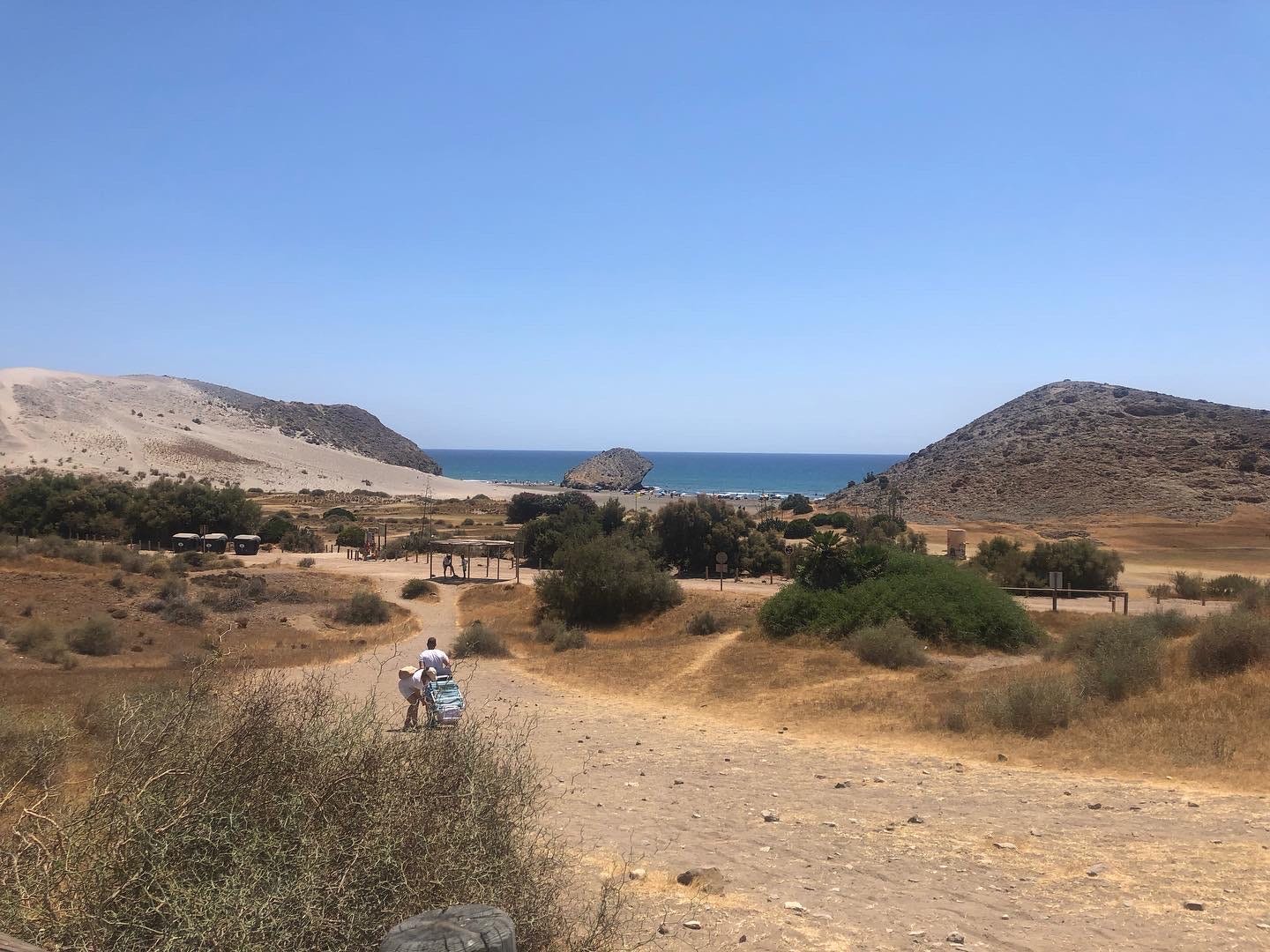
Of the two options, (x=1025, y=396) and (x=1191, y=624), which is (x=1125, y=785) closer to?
(x=1191, y=624)

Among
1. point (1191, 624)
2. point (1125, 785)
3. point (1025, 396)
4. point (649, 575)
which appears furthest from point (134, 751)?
point (1025, 396)

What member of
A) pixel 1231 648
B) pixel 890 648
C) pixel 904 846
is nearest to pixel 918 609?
pixel 890 648

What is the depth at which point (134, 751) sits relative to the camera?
14.7 feet

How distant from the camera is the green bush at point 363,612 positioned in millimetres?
31297

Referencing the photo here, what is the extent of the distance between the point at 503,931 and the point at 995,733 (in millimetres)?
12367

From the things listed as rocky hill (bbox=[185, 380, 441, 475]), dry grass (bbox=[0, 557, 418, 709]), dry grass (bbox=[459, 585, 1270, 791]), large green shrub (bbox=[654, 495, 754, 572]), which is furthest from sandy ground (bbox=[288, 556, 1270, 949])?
rocky hill (bbox=[185, 380, 441, 475])

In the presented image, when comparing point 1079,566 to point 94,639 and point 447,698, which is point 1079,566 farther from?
point 94,639

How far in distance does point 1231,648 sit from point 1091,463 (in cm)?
5965

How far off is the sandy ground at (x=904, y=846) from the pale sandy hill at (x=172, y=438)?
9147cm

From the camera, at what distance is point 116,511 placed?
55.3 meters

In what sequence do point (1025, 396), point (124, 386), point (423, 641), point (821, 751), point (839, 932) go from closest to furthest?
point (839, 932), point (821, 751), point (423, 641), point (1025, 396), point (124, 386)

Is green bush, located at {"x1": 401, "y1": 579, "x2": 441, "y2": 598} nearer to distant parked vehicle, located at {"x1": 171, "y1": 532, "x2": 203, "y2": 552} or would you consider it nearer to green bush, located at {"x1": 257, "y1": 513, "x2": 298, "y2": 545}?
distant parked vehicle, located at {"x1": 171, "y1": 532, "x2": 203, "y2": 552}

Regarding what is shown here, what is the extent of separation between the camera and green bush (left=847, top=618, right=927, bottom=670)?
21.0 meters

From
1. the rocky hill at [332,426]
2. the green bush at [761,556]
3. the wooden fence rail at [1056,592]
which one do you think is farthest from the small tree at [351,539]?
the rocky hill at [332,426]
